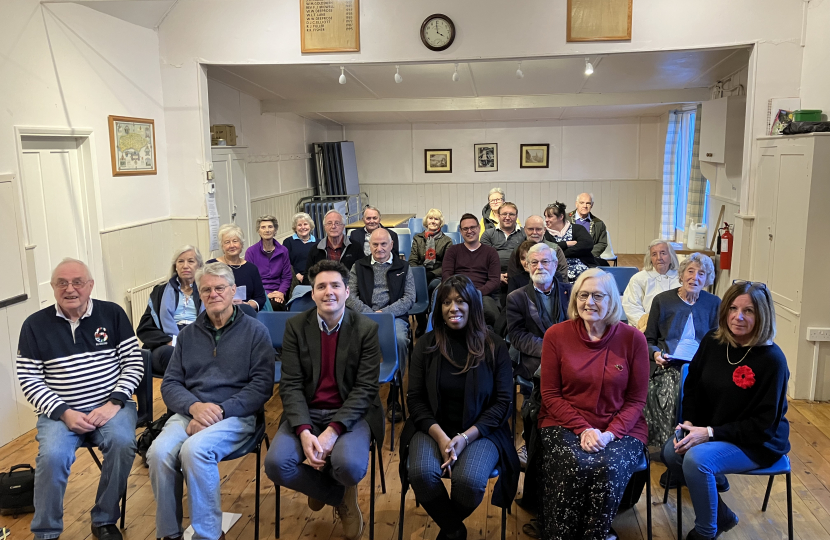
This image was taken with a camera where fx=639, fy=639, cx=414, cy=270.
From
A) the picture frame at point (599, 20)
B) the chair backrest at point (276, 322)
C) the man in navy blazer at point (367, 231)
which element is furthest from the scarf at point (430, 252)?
the chair backrest at point (276, 322)

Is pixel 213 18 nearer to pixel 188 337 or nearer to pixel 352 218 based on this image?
pixel 188 337

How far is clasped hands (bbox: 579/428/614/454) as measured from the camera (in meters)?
2.49

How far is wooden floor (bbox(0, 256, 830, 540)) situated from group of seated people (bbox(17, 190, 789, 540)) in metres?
0.16

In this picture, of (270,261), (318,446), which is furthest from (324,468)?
(270,261)

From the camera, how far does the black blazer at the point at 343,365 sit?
279 cm

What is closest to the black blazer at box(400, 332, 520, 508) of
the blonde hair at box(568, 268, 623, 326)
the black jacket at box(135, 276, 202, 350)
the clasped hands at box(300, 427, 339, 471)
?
the clasped hands at box(300, 427, 339, 471)

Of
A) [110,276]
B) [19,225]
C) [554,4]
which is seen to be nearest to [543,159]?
[554,4]

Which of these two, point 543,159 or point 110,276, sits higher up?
point 543,159

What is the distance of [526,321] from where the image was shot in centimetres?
355

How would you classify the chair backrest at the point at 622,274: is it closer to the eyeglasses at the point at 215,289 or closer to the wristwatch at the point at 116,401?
the eyeglasses at the point at 215,289

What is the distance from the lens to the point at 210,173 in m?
5.61

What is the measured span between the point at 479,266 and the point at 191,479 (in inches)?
108

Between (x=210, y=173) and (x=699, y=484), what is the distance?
4573 millimetres

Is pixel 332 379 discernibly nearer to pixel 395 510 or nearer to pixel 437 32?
pixel 395 510
